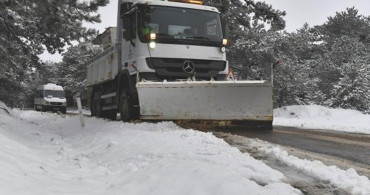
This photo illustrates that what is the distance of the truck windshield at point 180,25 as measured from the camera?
10422 mm

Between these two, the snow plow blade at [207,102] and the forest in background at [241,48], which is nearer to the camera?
the snow plow blade at [207,102]

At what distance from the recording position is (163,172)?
5.27 m

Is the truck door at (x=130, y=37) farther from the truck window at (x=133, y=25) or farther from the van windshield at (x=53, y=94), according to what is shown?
the van windshield at (x=53, y=94)

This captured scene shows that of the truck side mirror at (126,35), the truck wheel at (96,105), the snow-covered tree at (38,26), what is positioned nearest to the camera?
the truck side mirror at (126,35)

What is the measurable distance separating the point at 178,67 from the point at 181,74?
0.66ft

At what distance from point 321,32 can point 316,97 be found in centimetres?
2492

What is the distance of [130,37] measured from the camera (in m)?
10.8

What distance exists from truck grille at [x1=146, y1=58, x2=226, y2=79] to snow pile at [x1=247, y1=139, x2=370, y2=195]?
4702mm

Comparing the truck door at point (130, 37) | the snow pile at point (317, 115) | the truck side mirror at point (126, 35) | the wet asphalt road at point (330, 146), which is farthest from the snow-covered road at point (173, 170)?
the snow pile at point (317, 115)

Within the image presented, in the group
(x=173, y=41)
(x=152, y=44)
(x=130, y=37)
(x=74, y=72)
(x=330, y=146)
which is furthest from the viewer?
(x=74, y=72)

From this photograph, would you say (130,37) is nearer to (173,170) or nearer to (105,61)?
(105,61)

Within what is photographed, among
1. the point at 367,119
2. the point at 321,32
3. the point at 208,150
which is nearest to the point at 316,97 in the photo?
the point at 367,119

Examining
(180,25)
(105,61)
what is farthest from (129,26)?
(105,61)

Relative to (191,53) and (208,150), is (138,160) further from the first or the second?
(191,53)
